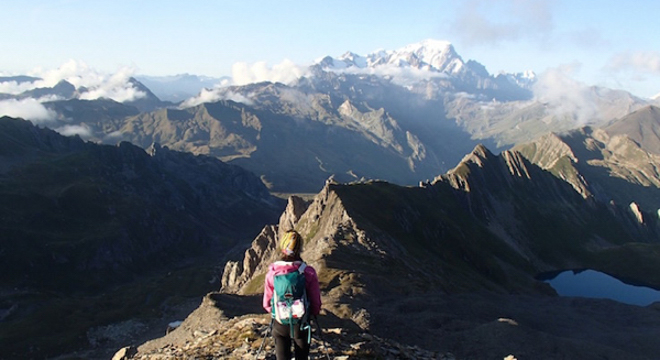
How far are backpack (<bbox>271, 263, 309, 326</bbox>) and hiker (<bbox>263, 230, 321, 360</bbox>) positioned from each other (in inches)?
2.6

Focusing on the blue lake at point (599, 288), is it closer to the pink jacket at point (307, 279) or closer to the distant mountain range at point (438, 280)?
the distant mountain range at point (438, 280)

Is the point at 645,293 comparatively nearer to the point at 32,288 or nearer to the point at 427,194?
the point at 427,194

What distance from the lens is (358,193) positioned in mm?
140375

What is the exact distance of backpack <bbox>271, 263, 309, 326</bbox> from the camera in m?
18.5

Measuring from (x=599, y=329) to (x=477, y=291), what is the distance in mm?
25824

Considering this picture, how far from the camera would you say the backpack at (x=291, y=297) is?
18500 millimetres

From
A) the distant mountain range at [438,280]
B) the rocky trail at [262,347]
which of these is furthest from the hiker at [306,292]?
the distant mountain range at [438,280]

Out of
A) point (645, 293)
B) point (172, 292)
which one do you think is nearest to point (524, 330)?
point (645, 293)

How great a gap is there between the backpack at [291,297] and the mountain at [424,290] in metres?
7.15

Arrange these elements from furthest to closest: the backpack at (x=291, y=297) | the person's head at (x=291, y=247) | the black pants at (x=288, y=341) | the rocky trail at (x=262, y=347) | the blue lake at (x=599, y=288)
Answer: the blue lake at (x=599, y=288)
the rocky trail at (x=262, y=347)
the black pants at (x=288, y=341)
the person's head at (x=291, y=247)
the backpack at (x=291, y=297)

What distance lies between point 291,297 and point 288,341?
2.52 meters

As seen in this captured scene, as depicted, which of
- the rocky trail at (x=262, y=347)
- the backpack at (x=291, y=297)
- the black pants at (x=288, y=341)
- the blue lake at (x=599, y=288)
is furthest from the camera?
the blue lake at (x=599, y=288)

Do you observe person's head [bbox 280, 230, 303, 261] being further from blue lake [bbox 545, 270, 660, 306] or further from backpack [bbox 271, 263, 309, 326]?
blue lake [bbox 545, 270, 660, 306]

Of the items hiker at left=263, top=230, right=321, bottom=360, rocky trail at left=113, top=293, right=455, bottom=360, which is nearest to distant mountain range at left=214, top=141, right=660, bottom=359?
rocky trail at left=113, top=293, right=455, bottom=360
